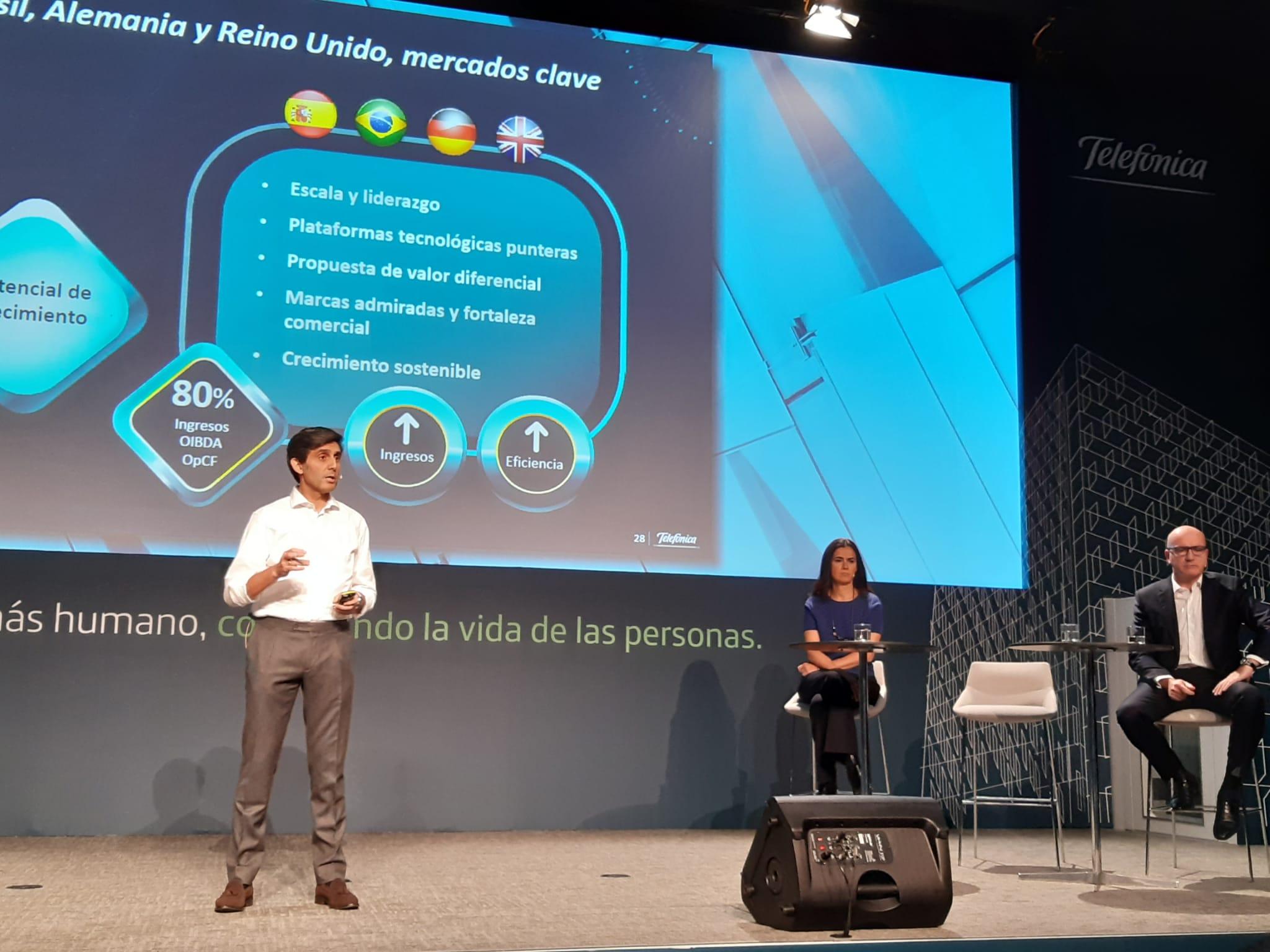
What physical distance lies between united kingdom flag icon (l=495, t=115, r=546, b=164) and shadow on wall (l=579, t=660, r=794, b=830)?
89.7 inches

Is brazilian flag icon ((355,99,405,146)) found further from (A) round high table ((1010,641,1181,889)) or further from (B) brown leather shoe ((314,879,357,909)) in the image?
(A) round high table ((1010,641,1181,889))

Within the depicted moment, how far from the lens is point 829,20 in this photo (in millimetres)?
5488

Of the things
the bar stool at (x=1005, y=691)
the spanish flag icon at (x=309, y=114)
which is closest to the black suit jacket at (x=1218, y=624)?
the bar stool at (x=1005, y=691)

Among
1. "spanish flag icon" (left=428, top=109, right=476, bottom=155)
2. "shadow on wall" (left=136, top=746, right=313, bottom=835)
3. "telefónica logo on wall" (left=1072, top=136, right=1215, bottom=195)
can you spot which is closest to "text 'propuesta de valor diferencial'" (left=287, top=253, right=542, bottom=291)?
"spanish flag icon" (left=428, top=109, right=476, bottom=155)

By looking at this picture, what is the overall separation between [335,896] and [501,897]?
1.49 ft

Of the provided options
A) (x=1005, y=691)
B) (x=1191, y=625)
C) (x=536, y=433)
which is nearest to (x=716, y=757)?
(x=1005, y=691)

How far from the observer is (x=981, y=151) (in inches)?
230

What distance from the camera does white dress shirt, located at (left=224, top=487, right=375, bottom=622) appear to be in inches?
129

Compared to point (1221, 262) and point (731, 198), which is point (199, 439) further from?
point (1221, 262)

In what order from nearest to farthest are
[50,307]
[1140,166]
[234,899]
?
[234,899]
[50,307]
[1140,166]

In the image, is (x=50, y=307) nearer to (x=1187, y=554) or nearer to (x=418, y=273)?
(x=418, y=273)

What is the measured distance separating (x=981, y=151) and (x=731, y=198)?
129cm

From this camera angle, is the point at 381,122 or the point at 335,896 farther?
the point at 381,122

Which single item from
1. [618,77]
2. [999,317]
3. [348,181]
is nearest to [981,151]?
[999,317]
